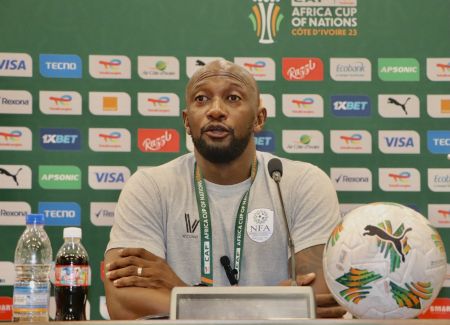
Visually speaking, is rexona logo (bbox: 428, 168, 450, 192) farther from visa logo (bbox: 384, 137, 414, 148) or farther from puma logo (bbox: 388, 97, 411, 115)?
puma logo (bbox: 388, 97, 411, 115)

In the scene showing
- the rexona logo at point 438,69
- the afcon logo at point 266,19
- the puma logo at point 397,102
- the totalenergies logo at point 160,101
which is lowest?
the puma logo at point 397,102

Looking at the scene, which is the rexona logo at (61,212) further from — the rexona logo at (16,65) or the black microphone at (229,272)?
the black microphone at (229,272)

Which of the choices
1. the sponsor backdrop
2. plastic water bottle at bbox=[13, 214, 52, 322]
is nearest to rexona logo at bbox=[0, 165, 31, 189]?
the sponsor backdrop

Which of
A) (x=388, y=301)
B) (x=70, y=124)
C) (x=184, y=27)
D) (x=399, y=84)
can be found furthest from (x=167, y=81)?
(x=388, y=301)

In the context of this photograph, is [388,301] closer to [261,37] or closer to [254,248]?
[254,248]

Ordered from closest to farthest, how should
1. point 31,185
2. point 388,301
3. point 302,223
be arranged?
1. point 388,301
2. point 302,223
3. point 31,185

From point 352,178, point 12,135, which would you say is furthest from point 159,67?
point 352,178

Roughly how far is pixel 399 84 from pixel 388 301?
2.86 meters

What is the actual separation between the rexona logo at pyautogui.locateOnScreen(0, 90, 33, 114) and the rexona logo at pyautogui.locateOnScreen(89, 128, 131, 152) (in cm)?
39

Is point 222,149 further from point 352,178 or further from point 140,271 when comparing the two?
point 352,178

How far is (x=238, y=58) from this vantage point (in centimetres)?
422

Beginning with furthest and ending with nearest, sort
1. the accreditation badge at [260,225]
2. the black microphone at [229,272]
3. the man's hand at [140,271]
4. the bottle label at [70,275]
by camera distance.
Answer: the accreditation badge at [260,225] → the man's hand at [140,271] → the black microphone at [229,272] → the bottle label at [70,275]

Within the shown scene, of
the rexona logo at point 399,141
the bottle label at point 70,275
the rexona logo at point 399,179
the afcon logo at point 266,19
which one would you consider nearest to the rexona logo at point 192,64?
the afcon logo at point 266,19

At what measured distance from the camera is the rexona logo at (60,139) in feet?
13.5
